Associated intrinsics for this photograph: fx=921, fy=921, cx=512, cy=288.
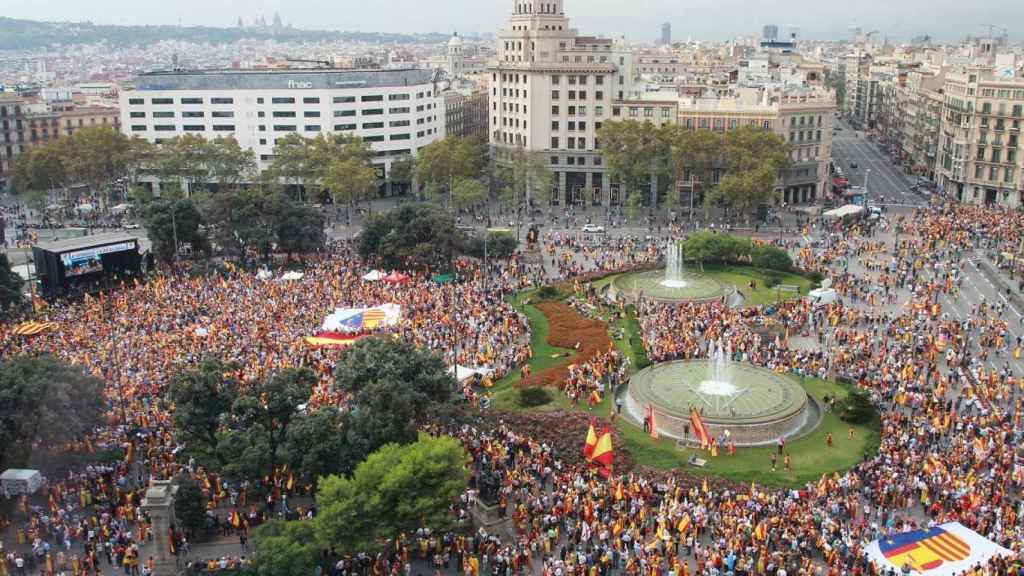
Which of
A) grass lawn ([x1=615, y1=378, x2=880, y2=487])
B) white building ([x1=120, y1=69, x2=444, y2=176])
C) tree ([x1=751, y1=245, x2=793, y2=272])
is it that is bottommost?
grass lawn ([x1=615, y1=378, x2=880, y2=487])

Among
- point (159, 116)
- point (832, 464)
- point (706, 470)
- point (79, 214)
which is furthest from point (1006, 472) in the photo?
point (159, 116)

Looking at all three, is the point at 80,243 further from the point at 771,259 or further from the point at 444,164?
the point at 771,259

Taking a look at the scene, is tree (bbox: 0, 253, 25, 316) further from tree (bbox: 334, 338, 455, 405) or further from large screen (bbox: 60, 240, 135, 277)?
tree (bbox: 334, 338, 455, 405)

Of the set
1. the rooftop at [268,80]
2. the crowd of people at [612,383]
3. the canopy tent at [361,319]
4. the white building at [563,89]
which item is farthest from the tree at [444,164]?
the canopy tent at [361,319]

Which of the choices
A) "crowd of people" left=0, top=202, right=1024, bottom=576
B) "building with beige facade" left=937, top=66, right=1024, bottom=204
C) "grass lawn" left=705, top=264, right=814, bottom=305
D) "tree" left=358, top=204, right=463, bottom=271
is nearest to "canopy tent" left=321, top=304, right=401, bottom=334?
"crowd of people" left=0, top=202, right=1024, bottom=576

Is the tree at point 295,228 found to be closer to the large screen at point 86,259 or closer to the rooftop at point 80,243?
the rooftop at point 80,243

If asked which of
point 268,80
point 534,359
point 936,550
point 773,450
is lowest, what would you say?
point 773,450

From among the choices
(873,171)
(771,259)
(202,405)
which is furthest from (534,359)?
(873,171)
